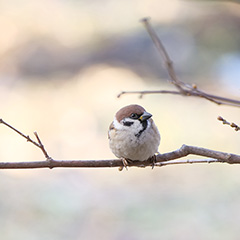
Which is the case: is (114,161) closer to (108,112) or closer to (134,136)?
(134,136)

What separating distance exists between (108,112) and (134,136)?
3.90 metres

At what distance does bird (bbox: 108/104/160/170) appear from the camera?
6.96 feet

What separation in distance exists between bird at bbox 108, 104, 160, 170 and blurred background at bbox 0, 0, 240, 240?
2.08 feet

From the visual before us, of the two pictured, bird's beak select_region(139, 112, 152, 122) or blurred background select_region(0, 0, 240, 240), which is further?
blurred background select_region(0, 0, 240, 240)

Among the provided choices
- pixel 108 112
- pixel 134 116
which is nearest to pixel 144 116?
pixel 134 116

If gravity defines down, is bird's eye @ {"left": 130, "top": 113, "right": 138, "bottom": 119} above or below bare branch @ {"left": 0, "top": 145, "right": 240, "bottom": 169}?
above

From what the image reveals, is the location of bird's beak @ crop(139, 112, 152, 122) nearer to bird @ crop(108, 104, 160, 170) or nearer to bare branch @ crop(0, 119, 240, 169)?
bird @ crop(108, 104, 160, 170)

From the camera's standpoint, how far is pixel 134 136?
2.18 meters

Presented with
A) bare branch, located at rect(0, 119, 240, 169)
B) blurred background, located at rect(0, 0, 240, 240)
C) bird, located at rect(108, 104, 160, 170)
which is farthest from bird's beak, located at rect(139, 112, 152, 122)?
blurred background, located at rect(0, 0, 240, 240)

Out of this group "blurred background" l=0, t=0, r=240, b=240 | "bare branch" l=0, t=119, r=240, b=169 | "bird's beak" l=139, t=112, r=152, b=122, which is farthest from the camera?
"blurred background" l=0, t=0, r=240, b=240

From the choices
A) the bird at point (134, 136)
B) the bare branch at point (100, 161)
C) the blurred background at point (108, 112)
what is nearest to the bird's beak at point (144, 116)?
the bird at point (134, 136)

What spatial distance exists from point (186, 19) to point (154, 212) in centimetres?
443

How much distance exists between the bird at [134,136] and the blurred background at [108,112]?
0.63 m

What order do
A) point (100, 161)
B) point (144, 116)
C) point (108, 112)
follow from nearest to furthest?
1. point (100, 161)
2. point (144, 116)
3. point (108, 112)
